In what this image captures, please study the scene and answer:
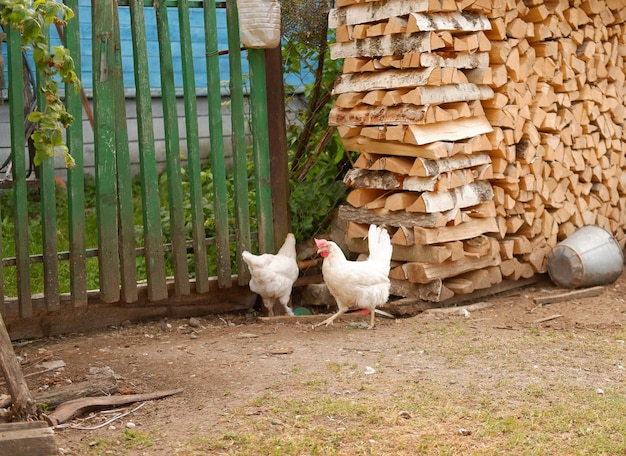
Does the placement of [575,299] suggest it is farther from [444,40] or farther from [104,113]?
[104,113]

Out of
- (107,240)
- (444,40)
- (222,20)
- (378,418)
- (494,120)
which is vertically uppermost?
(222,20)

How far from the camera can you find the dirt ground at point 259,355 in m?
4.38

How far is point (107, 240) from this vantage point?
612 centimetres

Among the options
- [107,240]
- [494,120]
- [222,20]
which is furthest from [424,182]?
[222,20]

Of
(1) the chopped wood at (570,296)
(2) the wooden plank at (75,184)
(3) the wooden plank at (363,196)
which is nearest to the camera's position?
(2) the wooden plank at (75,184)

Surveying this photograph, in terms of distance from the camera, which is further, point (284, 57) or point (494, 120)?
point (284, 57)

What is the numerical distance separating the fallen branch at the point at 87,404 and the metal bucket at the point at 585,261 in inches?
144

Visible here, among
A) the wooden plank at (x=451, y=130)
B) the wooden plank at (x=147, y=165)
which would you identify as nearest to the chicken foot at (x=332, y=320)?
the wooden plank at (x=147, y=165)

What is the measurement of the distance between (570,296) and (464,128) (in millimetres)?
1531

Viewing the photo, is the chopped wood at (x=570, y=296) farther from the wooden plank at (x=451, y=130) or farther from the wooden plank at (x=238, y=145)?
the wooden plank at (x=238, y=145)

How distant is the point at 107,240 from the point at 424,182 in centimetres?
216

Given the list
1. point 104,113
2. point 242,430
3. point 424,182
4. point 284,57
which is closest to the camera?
point 242,430

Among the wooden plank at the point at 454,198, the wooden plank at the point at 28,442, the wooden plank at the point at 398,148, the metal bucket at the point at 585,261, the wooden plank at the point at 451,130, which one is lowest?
the wooden plank at the point at 28,442

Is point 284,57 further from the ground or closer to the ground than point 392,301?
further from the ground
